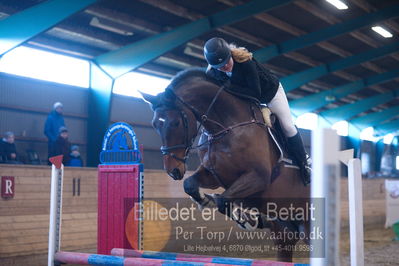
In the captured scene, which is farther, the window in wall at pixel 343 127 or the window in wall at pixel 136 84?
the window in wall at pixel 343 127

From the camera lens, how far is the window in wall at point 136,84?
414 inches

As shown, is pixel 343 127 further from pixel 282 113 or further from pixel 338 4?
pixel 282 113

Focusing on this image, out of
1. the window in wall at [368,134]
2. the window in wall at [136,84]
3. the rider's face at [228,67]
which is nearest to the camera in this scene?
the rider's face at [228,67]

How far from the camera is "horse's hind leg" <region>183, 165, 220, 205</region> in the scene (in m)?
3.05

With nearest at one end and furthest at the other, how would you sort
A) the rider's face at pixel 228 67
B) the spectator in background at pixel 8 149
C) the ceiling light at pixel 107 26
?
the rider's face at pixel 228 67 < the spectator in background at pixel 8 149 < the ceiling light at pixel 107 26

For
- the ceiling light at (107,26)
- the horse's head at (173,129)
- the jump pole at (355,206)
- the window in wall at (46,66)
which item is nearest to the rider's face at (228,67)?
the horse's head at (173,129)

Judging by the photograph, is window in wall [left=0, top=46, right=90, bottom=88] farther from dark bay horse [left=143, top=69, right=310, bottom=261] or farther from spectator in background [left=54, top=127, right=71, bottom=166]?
dark bay horse [left=143, top=69, right=310, bottom=261]

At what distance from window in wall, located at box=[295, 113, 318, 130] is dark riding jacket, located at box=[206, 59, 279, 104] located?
12871 millimetres

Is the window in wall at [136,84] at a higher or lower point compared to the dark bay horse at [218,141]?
higher

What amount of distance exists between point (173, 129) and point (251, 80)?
58cm

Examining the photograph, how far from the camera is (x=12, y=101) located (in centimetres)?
A: 812

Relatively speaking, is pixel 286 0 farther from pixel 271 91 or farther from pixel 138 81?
pixel 271 91

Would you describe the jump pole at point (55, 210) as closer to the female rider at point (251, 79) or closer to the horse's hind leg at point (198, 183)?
the horse's hind leg at point (198, 183)

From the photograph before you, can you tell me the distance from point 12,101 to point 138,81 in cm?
327
